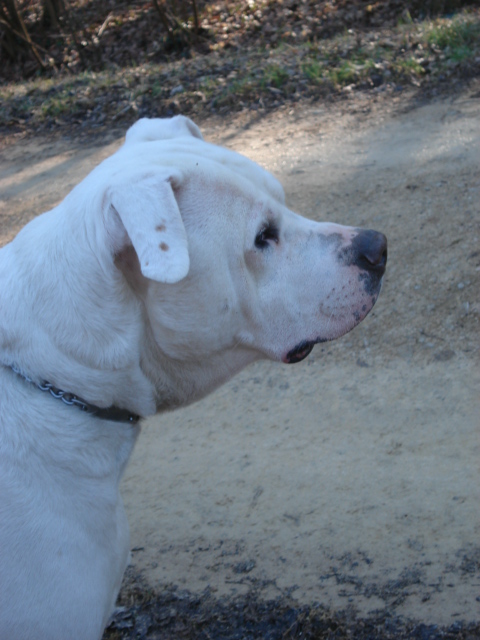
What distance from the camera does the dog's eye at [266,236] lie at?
2311 mm

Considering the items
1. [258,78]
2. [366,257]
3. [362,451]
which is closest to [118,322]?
[366,257]

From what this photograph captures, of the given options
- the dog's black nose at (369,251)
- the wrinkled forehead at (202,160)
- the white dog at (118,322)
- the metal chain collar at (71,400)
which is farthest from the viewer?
the dog's black nose at (369,251)

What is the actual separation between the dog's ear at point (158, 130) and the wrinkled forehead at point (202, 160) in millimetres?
148

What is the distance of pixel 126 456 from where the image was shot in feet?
7.46

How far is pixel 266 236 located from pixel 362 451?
164 centimetres

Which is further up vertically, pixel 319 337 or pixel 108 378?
pixel 108 378

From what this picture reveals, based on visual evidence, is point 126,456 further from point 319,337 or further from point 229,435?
point 229,435

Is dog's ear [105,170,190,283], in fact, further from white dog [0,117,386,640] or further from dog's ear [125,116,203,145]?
dog's ear [125,116,203,145]

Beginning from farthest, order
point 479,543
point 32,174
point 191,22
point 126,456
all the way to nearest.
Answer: point 191,22, point 32,174, point 479,543, point 126,456

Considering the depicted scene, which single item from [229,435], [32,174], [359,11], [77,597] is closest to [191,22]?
[359,11]

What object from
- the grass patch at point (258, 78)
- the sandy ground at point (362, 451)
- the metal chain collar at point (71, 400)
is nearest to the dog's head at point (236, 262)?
the metal chain collar at point (71, 400)

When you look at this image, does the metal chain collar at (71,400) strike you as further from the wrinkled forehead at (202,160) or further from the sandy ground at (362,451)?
the sandy ground at (362,451)

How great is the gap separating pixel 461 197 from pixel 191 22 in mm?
7662

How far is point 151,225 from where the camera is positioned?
190 centimetres
